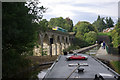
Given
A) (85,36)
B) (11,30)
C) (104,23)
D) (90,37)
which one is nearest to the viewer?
(11,30)

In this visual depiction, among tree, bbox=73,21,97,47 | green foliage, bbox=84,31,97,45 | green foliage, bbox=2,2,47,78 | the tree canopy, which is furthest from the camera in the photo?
the tree canopy

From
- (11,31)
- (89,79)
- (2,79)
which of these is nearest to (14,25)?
(11,31)

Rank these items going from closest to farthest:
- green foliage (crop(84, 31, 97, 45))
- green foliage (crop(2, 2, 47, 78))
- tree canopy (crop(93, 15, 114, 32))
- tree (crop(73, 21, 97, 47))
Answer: green foliage (crop(2, 2, 47, 78))
tree (crop(73, 21, 97, 47))
green foliage (crop(84, 31, 97, 45))
tree canopy (crop(93, 15, 114, 32))

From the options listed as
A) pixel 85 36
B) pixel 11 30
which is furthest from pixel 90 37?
pixel 11 30

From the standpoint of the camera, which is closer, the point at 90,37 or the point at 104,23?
the point at 90,37

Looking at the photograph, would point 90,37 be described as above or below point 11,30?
above

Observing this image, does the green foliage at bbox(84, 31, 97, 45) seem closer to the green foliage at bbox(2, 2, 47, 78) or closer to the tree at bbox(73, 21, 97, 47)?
the tree at bbox(73, 21, 97, 47)

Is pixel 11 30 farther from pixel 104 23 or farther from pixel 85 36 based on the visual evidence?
pixel 104 23

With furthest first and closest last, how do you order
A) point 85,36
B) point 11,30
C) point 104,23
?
1. point 104,23
2. point 85,36
3. point 11,30

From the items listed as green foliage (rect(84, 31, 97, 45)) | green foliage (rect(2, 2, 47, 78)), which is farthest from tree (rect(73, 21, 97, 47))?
green foliage (rect(2, 2, 47, 78))

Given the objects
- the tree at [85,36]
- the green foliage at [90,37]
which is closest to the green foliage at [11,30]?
the tree at [85,36]

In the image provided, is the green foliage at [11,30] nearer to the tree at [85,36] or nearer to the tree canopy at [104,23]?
the tree at [85,36]

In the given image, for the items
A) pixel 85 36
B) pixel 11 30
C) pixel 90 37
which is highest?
pixel 85 36

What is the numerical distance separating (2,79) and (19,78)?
1652 millimetres
